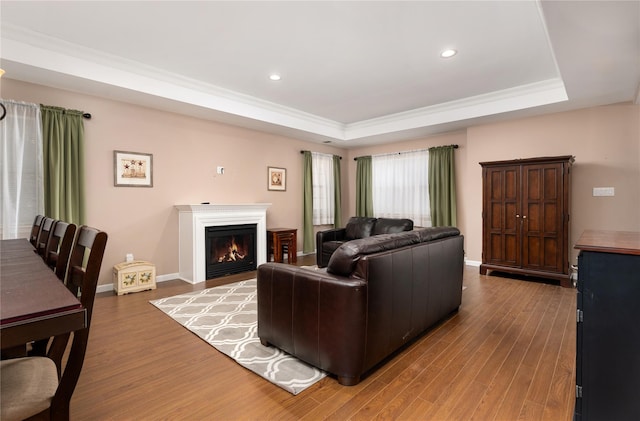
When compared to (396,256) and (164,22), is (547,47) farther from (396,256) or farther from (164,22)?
(164,22)

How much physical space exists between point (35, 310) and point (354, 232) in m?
4.81

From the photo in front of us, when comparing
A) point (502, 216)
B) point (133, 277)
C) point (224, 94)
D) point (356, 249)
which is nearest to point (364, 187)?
point (502, 216)

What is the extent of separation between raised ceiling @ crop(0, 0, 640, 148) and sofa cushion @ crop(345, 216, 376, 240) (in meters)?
2.04

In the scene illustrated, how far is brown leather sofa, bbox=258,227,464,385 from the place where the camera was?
188 centimetres

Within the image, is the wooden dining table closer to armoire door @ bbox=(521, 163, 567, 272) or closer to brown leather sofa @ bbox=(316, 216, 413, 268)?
brown leather sofa @ bbox=(316, 216, 413, 268)

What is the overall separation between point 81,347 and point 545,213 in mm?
5068

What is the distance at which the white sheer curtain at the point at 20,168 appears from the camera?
330 cm

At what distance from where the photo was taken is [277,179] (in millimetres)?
6027

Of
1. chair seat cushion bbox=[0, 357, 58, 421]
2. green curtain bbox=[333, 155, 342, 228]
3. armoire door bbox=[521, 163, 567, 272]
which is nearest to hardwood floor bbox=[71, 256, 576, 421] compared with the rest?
chair seat cushion bbox=[0, 357, 58, 421]

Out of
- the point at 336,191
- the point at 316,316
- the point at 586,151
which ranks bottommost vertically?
the point at 316,316

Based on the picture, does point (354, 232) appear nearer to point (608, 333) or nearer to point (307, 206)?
point (307, 206)

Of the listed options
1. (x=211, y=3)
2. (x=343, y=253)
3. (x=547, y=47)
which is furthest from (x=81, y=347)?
(x=547, y=47)

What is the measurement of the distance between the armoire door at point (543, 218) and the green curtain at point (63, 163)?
5820 millimetres

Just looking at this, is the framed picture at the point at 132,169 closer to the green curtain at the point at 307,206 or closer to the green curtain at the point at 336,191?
the green curtain at the point at 307,206
